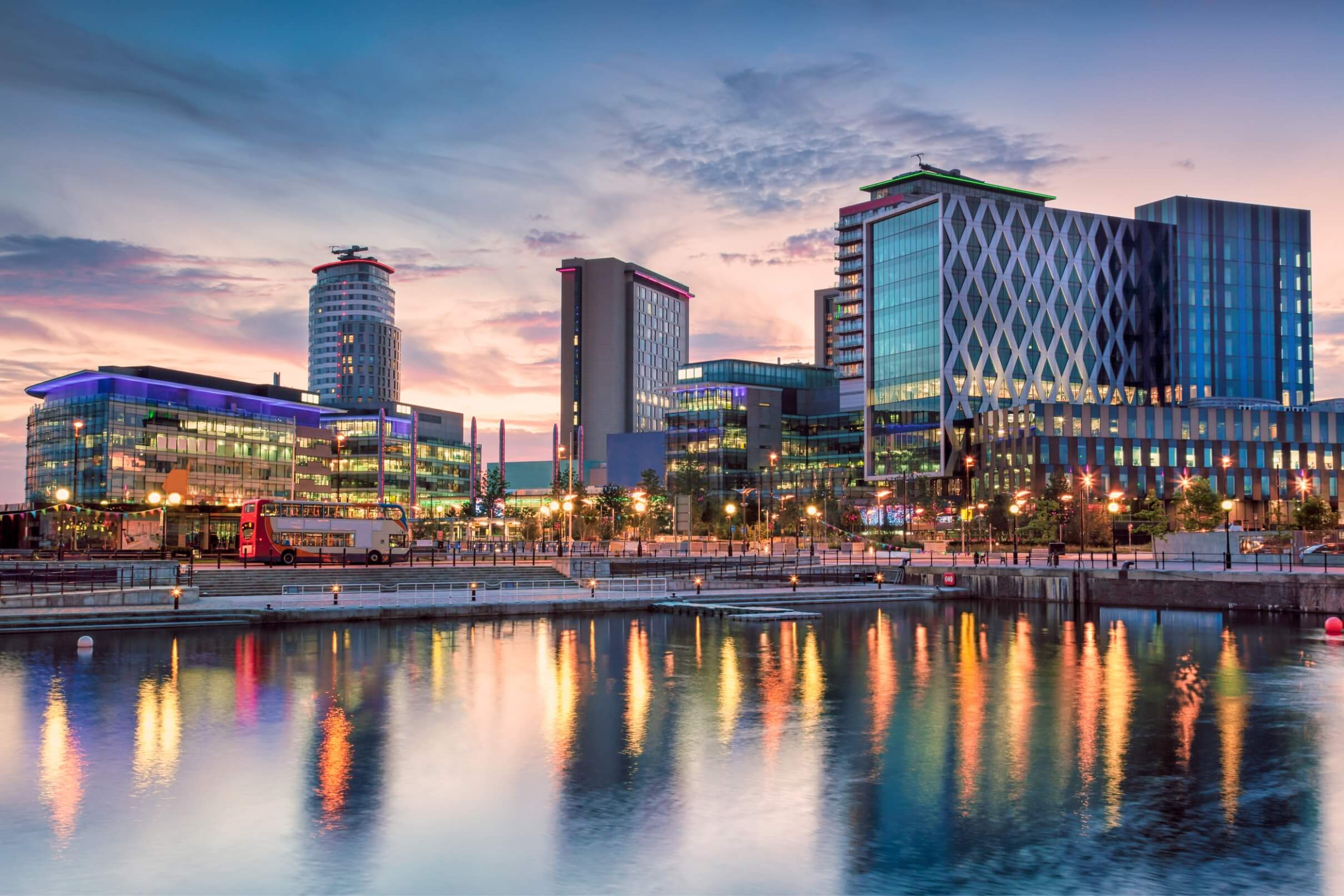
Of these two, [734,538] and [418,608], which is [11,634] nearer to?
[418,608]

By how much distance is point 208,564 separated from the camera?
7075cm

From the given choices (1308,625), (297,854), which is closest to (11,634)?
(297,854)

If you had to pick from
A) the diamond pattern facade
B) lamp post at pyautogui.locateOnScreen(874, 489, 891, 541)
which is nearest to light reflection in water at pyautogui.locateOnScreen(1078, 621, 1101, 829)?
lamp post at pyautogui.locateOnScreen(874, 489, 891, 541)

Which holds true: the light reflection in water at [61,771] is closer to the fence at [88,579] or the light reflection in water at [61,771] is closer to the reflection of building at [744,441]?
the fence at [88,579]

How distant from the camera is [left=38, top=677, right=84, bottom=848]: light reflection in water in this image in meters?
18.0

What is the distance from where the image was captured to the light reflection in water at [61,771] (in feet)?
58.9

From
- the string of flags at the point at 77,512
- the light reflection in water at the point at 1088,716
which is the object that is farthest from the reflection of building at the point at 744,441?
the light reflection in water at the point at 1088,716

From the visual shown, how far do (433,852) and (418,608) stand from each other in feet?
119

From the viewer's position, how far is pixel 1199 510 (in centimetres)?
10694

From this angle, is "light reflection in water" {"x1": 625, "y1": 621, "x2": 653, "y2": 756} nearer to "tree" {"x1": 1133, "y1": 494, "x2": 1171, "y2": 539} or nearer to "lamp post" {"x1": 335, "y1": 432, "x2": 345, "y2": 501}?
"tree" {"x1": 1133, "y1": 494, "x2": 1171, "y2": 539}

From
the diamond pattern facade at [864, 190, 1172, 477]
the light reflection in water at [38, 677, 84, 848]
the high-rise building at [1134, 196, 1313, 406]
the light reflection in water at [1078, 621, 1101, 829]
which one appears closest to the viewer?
the light reflection in water at [38, 677, 84, 848]

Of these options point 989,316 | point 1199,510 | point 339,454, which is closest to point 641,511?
point 339,454

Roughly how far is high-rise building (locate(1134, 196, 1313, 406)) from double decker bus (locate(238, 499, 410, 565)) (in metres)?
139

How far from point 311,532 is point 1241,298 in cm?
15639
